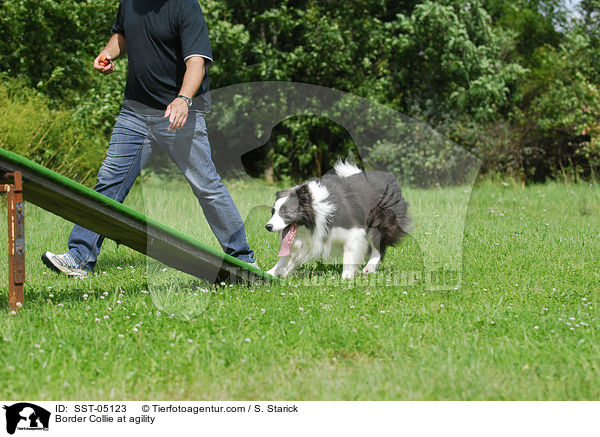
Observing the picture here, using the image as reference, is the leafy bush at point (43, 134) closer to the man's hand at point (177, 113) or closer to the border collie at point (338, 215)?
the man's hand at point (177, 113)

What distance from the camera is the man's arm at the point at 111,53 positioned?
14.4ft

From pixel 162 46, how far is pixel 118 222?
1.47 metres

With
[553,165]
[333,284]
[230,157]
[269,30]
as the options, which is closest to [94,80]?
[269,30]

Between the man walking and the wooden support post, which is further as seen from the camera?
the man walking

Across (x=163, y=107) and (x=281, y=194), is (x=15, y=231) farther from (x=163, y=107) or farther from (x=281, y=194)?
(x=281, y=194)

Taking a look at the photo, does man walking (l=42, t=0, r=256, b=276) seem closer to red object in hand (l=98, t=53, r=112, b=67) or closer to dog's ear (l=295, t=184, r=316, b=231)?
red object in hand (l=98, t=53, r=112, b=67)

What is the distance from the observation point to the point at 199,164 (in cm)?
433

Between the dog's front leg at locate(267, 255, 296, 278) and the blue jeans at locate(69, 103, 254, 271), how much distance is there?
511 millimetres

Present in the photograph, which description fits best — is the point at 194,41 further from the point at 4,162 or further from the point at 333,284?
the point at 333,284

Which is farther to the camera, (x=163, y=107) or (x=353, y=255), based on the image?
(x=353, y=255)

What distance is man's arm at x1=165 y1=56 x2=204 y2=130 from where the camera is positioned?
4055 millimetres
